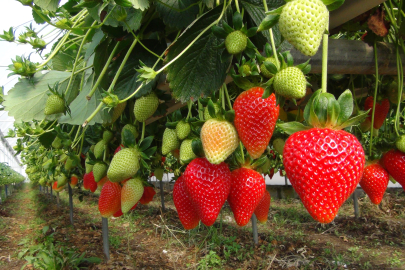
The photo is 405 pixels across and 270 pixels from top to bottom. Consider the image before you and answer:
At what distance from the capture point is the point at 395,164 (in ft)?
2.46

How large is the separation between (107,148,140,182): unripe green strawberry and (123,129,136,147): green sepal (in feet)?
0.09

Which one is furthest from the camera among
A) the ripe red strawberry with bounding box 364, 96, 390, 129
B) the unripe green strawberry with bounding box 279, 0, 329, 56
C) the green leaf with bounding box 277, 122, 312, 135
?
the ripe red strawberry with bounding box 364, 96, 390, 129

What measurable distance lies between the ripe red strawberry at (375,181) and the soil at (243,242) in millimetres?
2791

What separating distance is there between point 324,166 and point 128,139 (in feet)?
1.89

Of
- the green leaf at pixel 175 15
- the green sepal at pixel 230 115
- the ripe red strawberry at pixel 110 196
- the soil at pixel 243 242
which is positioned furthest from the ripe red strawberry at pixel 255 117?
the soil at pixel 243 242

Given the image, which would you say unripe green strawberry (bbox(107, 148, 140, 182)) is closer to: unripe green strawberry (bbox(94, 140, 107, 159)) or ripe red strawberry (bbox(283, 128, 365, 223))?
unripe green strawberry (bbox(94, 140, 107, 159))

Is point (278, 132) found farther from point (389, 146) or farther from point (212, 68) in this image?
point (212, 68)

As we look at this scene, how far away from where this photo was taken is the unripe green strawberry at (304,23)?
317mm

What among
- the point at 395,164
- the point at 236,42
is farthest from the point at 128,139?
the point at 395,164

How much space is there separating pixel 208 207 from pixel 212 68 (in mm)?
264

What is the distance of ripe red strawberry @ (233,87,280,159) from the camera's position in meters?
0.49

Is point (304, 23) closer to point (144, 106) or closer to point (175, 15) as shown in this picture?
point (175, 15)

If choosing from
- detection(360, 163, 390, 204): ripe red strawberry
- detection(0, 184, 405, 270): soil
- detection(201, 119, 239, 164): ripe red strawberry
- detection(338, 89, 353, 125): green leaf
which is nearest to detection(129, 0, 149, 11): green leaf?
detection(201, 119, 239, 164): ripe red strawberry

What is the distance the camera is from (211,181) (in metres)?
0.55
